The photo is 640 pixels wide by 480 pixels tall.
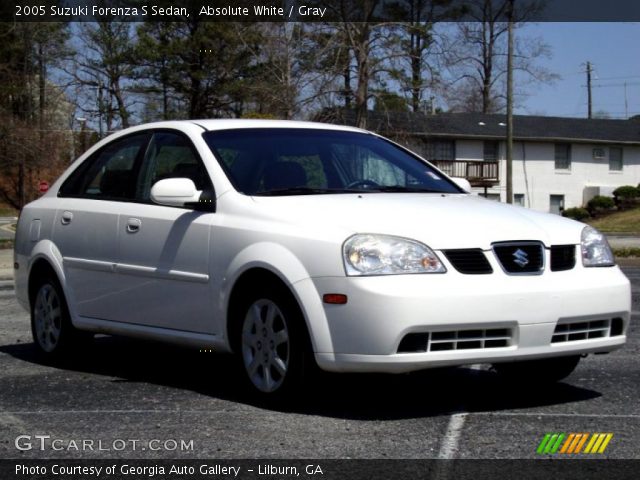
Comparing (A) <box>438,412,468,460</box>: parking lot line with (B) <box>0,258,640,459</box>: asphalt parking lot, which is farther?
(B) <box>0,258,640,459</box>: asphalt parking lot

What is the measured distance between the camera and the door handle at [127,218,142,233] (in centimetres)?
738

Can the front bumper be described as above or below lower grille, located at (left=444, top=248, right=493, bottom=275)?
below

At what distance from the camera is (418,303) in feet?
18.8

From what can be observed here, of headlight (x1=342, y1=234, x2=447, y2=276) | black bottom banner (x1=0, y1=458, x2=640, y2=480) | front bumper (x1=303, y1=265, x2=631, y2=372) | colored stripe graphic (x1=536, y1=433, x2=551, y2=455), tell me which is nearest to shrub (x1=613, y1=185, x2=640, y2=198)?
front bumper (x1=303, y1=265, x2=631, y2=372)

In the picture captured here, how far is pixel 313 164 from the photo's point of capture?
7.24 meters

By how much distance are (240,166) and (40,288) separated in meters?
2.24

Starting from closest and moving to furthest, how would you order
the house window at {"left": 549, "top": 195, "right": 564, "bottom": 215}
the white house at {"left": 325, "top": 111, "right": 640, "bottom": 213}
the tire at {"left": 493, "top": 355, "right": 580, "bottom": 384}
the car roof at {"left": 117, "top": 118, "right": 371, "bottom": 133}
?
the tire at {"left": 493, "top": 355, "right": 580, "bottom": 384}, the car roof at {"left": 117, "top": 118, "right": 371, "bottom": 133}, the white house at {"left": 325, "top": 111, "right": 640, "bottom": 213}, the house window at {"left": 549, "top": 195, "right": 564, "bottom": 215}

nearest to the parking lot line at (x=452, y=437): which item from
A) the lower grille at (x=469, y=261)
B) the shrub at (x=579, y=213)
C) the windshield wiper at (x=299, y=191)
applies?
the lower grille at (x=469, y=261)

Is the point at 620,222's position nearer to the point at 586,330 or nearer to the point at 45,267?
the point at 45,267

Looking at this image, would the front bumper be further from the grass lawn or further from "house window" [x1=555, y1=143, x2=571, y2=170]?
"house window" [x1=555, y1=143, x2=571, y2=170]

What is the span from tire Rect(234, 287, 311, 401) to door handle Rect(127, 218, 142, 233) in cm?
119

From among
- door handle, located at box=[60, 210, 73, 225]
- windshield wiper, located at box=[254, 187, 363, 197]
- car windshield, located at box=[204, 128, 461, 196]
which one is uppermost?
car windshield, located at box=[204, 128, 461, 196]

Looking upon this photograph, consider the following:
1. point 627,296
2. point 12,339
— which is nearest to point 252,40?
point 12,339

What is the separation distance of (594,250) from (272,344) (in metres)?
1.88
